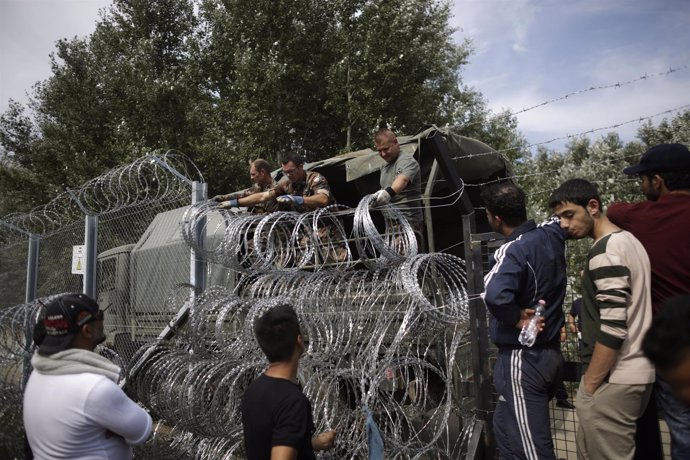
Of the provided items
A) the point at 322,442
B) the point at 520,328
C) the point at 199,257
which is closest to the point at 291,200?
the point at 199,257

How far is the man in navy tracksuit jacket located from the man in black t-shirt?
124 centimetres

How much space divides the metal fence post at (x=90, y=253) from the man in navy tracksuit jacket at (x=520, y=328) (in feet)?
17.3

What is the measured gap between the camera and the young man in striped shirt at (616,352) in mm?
2758

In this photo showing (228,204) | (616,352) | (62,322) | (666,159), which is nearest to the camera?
(62,322)

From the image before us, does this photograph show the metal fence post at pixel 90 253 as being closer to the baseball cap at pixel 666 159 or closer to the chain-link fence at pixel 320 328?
the chain-link fence at pixel 320 328

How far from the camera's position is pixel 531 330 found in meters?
3.10

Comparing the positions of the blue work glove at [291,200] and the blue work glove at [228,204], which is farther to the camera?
the blue work glove at [228,204]

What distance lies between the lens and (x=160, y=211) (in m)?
7.94

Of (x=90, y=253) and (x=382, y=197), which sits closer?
(x=382, y=197)

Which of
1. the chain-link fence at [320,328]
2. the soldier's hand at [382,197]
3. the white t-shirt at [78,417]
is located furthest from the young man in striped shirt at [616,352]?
the white t-shirt at [78,417]

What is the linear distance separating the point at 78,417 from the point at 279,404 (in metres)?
0.90

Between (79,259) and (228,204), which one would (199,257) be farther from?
(79,259)

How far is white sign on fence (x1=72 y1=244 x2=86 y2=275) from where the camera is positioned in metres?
6.84

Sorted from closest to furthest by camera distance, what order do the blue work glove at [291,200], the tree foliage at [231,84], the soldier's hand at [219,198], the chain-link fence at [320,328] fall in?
the chain-link fence at [320,328] → the blue work glove at [291,200] → the soldier's hand at [219,198] → the tree foliage at [231,84]
